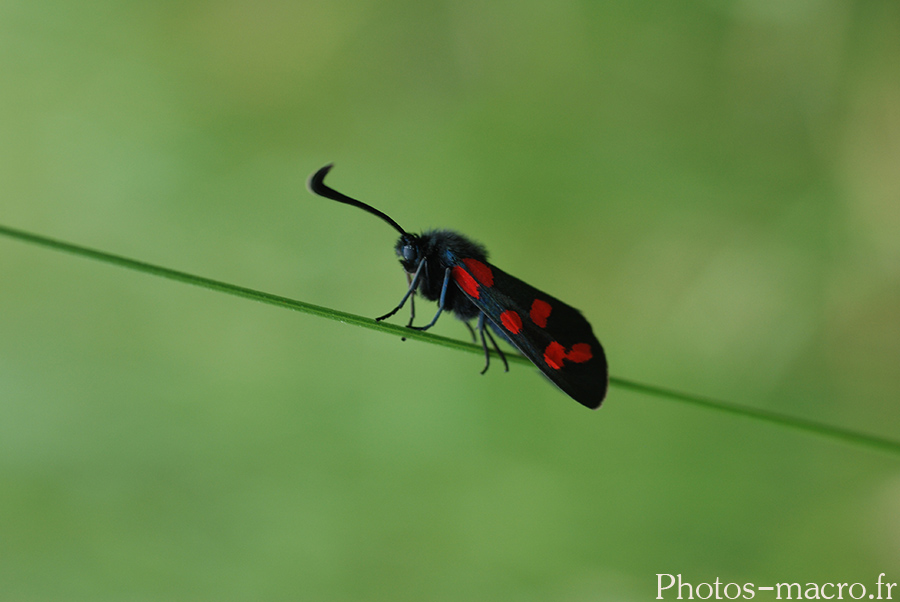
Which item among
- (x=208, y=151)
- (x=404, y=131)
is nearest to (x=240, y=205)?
(x=208, y=151)

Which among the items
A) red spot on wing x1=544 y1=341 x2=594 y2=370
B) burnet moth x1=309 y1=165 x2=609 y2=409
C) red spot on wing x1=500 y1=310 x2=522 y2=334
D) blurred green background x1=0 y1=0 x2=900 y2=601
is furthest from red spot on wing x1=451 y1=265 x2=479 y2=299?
blurred green background x1=0 y1=0 x2=900 y2=601

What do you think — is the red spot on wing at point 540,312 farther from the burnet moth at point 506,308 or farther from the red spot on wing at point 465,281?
the red spot on wing at point 465,281

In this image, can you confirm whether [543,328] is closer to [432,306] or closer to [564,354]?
[564,354]

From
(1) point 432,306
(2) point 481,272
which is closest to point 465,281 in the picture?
(2) point 481,272

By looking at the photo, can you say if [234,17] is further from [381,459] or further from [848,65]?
[848,65]

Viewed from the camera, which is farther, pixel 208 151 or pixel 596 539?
pixel 208 151

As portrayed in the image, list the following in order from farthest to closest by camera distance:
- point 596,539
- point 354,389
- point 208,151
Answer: point 208,151 < point 354,389 < point 596,539
